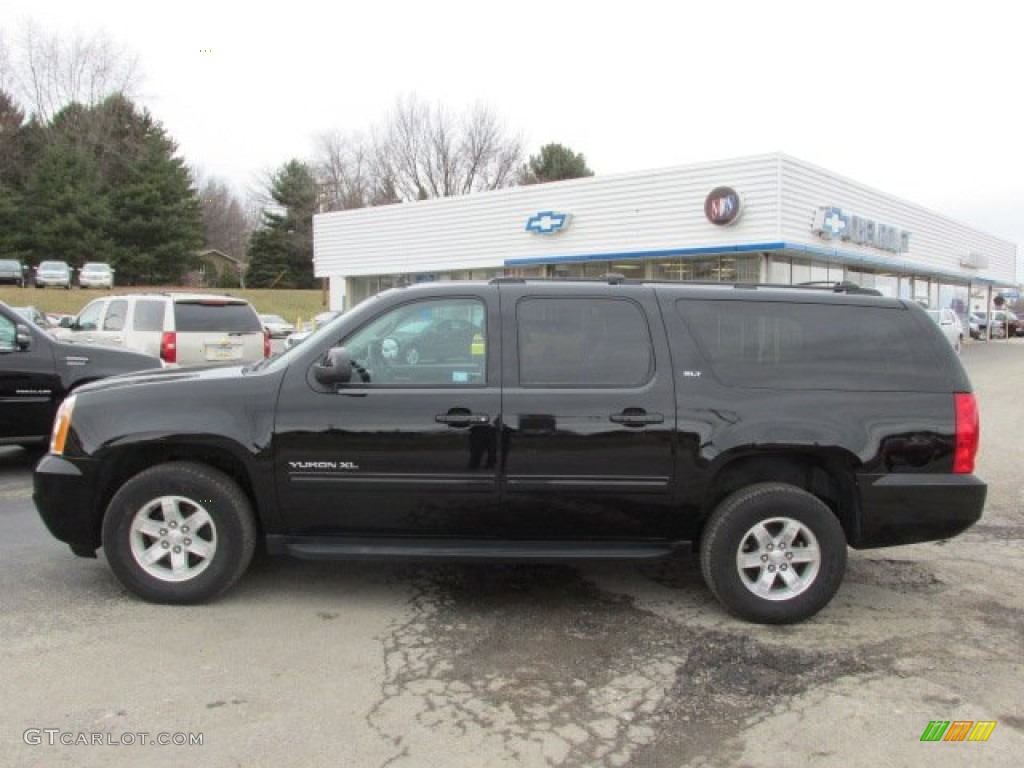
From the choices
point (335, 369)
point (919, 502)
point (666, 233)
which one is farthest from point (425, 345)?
point (666, 233)

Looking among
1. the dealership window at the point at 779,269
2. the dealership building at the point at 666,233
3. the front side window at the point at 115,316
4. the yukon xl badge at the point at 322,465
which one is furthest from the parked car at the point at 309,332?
the dealership window at the point at 779,269

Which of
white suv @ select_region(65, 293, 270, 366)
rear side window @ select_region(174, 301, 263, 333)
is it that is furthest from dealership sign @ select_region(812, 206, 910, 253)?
white suv @ select_region(65, 293, 270, 366)

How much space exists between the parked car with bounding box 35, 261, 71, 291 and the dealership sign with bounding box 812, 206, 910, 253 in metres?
35.6

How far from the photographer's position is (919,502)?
4.30m

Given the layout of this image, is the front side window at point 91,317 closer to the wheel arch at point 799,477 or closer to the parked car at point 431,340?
the parked car at point 431,340

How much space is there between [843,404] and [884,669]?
1.31 m

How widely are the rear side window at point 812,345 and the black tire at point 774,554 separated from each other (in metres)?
0.61

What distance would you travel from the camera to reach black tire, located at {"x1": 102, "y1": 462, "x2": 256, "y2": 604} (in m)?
4.32

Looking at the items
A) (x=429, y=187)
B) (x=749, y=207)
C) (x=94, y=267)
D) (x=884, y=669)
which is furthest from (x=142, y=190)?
(x=884, y=669)

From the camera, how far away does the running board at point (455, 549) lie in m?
4.30

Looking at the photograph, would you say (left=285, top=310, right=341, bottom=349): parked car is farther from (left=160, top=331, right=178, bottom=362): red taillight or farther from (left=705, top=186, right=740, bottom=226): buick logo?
(left=705, top=186, right=740, bottom=226): buick logo

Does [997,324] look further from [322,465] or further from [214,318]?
[322,465]

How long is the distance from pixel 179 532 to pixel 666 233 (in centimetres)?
2122

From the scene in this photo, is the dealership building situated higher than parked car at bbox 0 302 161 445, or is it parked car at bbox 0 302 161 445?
the dealership building
